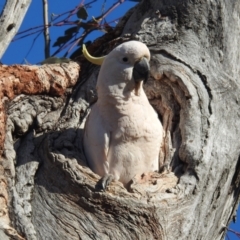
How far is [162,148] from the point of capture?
12.2ft

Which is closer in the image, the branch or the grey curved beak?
the grey curved beak

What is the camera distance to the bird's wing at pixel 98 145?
3.61 metres

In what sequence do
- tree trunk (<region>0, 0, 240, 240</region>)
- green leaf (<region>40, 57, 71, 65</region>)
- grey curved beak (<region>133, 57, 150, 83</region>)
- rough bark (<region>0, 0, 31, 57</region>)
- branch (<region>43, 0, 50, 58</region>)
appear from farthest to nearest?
green leaf (<region>40, 57, 71, 65</region>) → branch (<region>43, 0, 50, 58</region>) → grey curved beak (<region>133, 57, 150, 83</region>) → tree trunk (<region>0, 0, 240, 240</region>) → rough bark (<region>0, 0, 31, 57</region>)

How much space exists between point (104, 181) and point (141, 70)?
0.53 metres

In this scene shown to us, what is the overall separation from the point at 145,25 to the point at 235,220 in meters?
0.99

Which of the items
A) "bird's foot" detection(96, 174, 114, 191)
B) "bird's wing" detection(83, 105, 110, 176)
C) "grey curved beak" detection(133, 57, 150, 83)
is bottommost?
"bird's foot" detection(96, 174, 114, 191)

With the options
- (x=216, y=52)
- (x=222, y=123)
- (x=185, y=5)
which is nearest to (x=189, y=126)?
(x=222, y=123)

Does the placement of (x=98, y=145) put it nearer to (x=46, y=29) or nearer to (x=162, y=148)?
(x=162, y=148)

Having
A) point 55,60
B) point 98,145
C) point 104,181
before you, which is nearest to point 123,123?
point 98,145

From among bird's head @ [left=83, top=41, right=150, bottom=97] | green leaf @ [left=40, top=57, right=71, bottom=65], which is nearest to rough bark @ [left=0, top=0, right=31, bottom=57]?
bird's head @ [left=83, top=41, right=150, bottom=97]

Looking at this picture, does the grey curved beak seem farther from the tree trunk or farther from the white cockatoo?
the tree trunk

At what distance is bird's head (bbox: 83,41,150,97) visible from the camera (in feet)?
11.9

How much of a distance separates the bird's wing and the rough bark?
2.06 feet

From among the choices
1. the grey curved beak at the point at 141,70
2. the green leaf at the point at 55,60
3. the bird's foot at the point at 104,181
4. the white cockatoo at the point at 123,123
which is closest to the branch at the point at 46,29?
the green leaf at the point at 55,60
